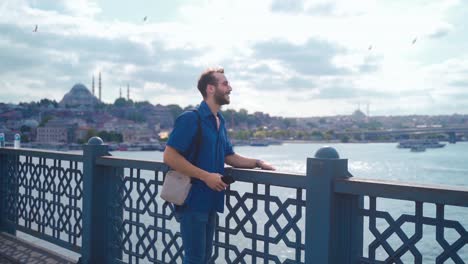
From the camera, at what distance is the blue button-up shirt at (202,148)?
3.10 m

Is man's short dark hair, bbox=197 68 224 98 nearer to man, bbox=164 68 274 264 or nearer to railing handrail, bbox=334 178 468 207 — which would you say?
man, bbox=164 68 274 264

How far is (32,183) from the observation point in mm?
6027

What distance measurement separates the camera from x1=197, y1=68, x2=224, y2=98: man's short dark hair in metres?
3.23

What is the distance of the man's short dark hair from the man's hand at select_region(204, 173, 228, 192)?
21.4 inches

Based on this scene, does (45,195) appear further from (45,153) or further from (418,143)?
(418,143)

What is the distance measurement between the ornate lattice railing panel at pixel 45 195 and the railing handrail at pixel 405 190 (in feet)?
10.0

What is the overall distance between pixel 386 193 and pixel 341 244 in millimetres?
443

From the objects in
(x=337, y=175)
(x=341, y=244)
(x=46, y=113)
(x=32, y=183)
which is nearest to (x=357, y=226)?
(x=341, y=244)

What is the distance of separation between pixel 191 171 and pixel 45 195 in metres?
3.47

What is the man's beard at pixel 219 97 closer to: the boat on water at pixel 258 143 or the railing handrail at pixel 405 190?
the railing handrail at pixel 405 190

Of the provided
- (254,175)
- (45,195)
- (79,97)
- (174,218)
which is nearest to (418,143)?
(79,97)


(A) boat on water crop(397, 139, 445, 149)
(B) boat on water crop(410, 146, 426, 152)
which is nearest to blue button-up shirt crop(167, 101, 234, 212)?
(B) boat on water crop(410, 146, 426, 152)

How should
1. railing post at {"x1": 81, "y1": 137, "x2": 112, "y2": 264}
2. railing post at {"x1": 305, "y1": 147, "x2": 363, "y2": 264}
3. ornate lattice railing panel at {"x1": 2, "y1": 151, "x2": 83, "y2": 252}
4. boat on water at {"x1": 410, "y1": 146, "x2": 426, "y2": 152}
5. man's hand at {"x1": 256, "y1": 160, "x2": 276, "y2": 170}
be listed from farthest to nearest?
boat on water at {"x1": 410, "y1": 146, "x2": 426, "y2": 152} → ornate lattice railing panel at {"x1": 2, "y1": 151, "x2": 83, "y2": 252} → railing post at {"x1": 81, "y1": 137, "x2": 112, "y2": 264} → man's hand at {"x1": 256, "y1": 160, "x2": 276, "y2": 170} → railing post at {"x1": 305, "y1": 147, "x2": 363, "y2": 264}

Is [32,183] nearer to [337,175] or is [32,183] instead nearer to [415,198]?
[337,175]
